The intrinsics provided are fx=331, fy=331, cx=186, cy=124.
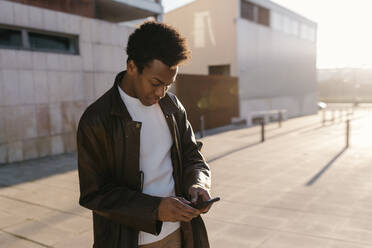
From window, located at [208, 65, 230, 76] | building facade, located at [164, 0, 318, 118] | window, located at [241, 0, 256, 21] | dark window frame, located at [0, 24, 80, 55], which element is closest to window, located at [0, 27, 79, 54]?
dark window frame, located at [0, 24, 80, 55]

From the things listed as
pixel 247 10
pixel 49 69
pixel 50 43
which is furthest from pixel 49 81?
pixel 247 10

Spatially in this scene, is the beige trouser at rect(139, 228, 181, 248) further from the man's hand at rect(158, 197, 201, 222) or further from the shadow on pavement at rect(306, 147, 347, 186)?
the shadow on pavement at rect(306, 147, 347, 186)

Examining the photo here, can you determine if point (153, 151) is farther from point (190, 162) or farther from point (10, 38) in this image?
point (10, 38)

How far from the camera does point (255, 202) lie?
559cm

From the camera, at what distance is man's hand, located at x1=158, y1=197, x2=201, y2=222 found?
1.50m

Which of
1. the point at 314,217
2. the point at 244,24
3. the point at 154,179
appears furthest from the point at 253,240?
the point at 244,24

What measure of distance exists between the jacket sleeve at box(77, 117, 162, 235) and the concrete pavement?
2.78 meters

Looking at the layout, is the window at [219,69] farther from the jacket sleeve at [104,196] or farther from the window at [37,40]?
the jacket sleeve at [104,196]

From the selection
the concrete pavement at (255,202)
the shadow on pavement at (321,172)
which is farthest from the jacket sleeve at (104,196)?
the shadow on pavement at (321,172)

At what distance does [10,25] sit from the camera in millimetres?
9086

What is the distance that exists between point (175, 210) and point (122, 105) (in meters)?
0.61

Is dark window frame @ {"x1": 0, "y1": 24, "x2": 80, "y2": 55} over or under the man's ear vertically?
over

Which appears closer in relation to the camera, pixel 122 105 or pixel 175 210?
pixel 175 210

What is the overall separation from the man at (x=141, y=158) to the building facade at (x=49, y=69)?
28.1ft
